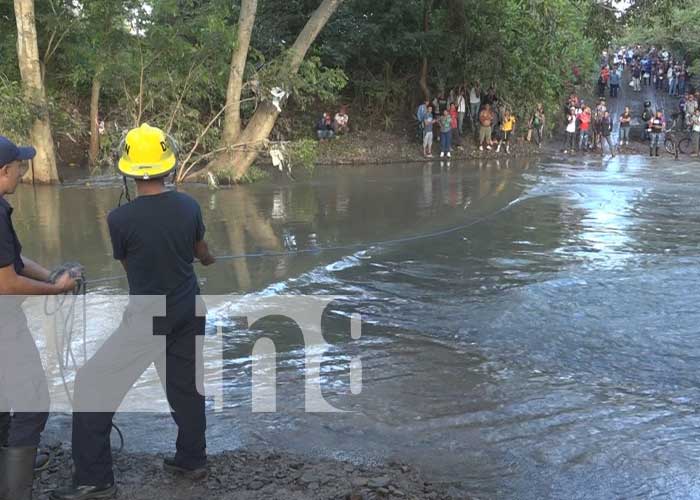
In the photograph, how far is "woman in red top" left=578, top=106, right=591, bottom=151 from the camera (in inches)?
1055

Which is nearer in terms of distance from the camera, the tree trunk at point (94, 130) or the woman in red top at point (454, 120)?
the tree trunk at point (94, 130)

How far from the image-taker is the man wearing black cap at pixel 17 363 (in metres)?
3.32

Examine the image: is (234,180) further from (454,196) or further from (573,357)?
(573,357)

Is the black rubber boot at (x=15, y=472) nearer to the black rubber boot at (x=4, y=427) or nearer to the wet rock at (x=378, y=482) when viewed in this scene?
the black rubber boot at (x=4, y=427)

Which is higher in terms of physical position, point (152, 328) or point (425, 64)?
point (425, 64)

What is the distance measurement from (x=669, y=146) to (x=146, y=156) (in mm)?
27546

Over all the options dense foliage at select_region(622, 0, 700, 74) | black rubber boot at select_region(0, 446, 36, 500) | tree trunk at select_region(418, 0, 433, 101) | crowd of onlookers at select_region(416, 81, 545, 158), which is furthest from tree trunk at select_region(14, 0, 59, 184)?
dense foliage at select_region(622, 0, 700, 74)

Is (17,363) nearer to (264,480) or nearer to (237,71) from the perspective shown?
(264,480)

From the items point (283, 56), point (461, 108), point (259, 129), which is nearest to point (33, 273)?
point (259, 129)

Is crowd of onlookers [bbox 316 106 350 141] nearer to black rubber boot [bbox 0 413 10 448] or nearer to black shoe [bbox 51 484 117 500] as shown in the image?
black rubber boot [bbox 0 413 10 448]

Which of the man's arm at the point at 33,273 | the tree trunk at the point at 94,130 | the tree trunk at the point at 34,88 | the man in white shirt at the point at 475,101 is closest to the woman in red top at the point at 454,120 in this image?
the man in white shirt at the point at 475,101

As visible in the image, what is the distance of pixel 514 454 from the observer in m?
4.32

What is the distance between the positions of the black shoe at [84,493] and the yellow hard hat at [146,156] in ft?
4.79

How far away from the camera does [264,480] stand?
3.70 metres
